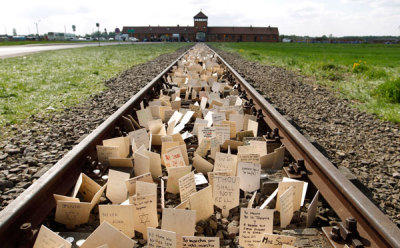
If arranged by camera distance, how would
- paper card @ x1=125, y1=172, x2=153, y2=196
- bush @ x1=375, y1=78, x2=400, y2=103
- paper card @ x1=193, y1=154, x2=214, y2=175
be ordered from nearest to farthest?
1. paper card @ x1=125, y1=172, x2=153, y2=196
2. paper card @ x1=193, y1=154, x2=214, y2=175
3. bush @ x1=375, y1=78, x2=400, y2=103

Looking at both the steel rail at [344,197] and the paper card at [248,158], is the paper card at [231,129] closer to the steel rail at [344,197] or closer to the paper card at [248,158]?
the steel rail at [344,197]

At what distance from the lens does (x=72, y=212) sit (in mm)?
1890

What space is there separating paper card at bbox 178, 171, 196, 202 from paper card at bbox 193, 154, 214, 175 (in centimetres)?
42

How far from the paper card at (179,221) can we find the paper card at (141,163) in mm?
782

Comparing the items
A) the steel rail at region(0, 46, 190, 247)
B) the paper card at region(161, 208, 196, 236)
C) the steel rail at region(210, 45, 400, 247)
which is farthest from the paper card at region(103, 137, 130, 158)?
the steel rail at region(210, 45, 400, 247)

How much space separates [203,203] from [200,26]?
10317cm

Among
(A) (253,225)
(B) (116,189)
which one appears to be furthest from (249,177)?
(B) (116,189)

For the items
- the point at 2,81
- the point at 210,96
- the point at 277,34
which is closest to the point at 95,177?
the point at 210,96

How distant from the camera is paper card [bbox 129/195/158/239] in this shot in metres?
1.81

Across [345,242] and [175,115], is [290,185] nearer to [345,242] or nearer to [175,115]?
[345,242]

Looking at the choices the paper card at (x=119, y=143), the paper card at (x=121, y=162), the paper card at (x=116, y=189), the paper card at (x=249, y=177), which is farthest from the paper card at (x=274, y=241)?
the paper card at (x=119, y=143)

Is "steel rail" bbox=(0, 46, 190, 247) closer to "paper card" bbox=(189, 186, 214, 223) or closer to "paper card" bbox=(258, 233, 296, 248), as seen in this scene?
"paper card" bbox=(189, 186, 214, 223)

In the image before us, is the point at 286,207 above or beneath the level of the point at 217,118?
beneath

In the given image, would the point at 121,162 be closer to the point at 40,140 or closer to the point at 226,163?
the point at 226,163
